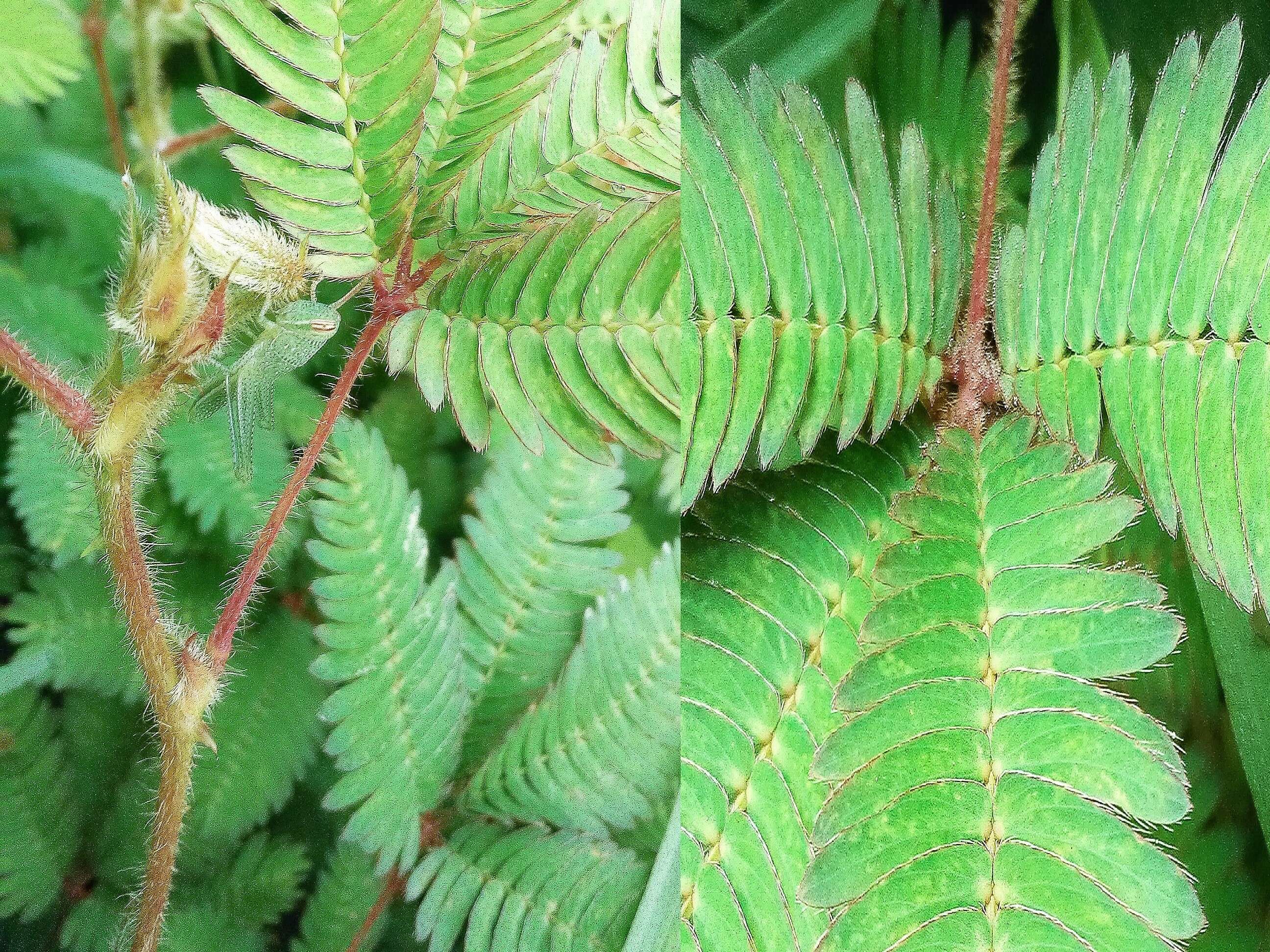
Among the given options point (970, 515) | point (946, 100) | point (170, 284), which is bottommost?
point (170, 284)

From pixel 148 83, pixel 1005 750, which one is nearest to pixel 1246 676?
pixel 1005 750

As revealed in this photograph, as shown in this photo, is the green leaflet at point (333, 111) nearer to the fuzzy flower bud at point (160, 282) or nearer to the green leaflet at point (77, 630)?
the fuzzy flower bud at point (160, 282)

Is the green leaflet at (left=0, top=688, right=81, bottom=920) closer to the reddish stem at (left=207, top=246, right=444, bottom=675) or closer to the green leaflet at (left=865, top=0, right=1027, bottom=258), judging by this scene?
the reddish stem at (left=207, top=246, right=444, bottom=675)

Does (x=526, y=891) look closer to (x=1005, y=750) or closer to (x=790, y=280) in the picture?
(x=1005, y=750)

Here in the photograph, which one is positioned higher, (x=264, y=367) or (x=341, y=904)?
(x=264, y=367)

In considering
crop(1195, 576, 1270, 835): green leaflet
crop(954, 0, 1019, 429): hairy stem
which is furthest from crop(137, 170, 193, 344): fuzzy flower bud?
crop(1195, 576, 1270, 835): green leaflet

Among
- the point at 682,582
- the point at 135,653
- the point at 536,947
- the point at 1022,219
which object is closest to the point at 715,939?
the point at 536,947
